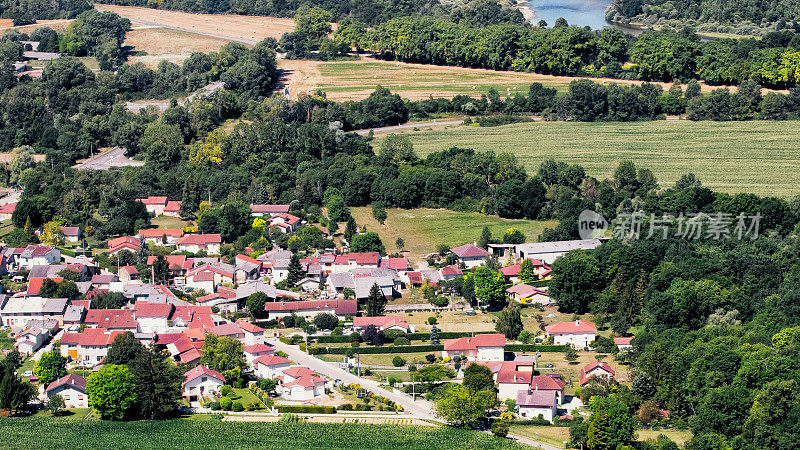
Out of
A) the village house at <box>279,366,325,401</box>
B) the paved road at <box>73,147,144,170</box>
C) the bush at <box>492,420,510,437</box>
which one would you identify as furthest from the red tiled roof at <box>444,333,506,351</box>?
the paved road at <box>73,147,144,170</box>

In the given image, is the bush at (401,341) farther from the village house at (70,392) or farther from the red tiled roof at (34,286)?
the red tiled roof at (34,286)

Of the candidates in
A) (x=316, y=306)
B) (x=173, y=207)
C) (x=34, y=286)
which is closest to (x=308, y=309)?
(x=316, y=306)

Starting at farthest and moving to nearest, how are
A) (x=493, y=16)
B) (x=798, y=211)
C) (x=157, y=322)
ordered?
(x=493, y=16) → (x=798, y=211) → (x=157, y=322)

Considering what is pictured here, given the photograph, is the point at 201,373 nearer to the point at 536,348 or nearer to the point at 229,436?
the point at 229,436

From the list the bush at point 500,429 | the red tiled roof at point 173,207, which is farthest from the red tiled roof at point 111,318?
the bush at point 500,429

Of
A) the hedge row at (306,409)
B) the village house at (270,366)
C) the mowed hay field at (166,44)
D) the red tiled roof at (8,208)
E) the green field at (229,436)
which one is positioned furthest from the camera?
the mowed hay field at (166,44)

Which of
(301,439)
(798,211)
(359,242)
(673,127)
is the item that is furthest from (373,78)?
(301,439)

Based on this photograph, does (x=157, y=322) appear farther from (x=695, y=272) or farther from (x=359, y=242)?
(x=695, y=272)

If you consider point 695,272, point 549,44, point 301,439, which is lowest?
point 301,439
